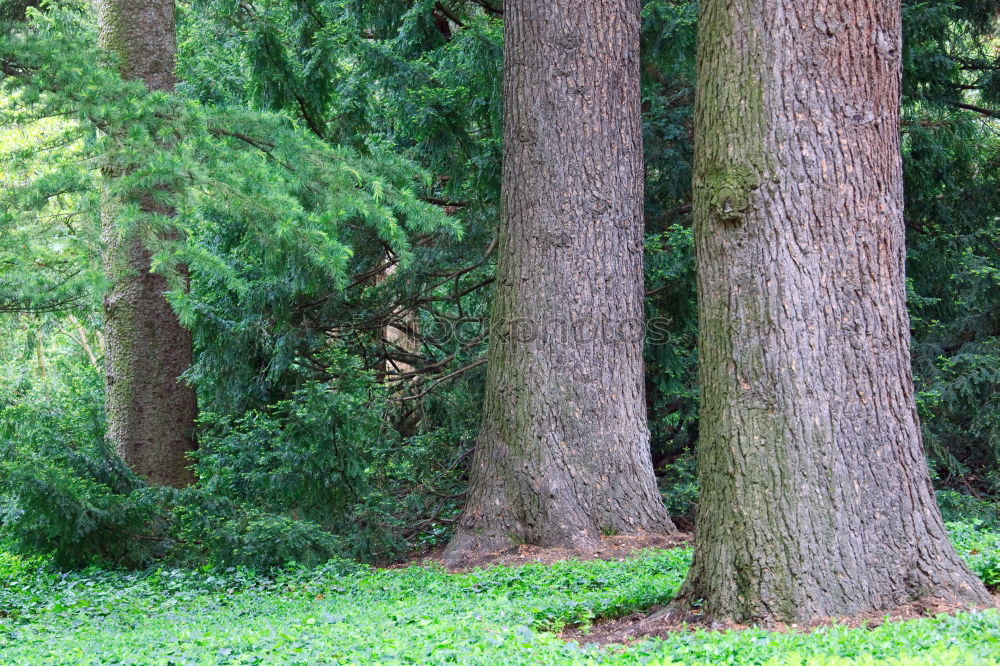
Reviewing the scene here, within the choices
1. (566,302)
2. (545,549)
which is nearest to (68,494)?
(545,549)

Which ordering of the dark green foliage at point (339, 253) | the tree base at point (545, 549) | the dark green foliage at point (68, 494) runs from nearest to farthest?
the dark green foliage at point (339, 253)
the tree base at point (545, 549)
the dark green foliage at point (68, 494)

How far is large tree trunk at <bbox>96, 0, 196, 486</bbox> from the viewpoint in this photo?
34.2 feet

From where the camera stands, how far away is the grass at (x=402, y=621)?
401 cm

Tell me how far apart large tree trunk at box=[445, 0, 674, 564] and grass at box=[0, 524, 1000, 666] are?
725 mm

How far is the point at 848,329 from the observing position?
460 centimetres

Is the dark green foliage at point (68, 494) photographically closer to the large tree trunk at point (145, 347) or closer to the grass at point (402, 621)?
the grass at point (402, 621)

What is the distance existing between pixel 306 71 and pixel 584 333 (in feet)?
17.6

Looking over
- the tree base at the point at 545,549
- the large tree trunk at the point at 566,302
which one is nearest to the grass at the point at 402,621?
the tree base at the point at 545,549

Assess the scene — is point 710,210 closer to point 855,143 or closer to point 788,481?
point 855,143

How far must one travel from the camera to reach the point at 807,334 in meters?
4.59

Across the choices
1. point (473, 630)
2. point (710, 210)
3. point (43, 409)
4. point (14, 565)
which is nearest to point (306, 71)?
point (43, 409)

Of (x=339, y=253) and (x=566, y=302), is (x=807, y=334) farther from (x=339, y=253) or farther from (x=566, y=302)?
(x=339, y=253)

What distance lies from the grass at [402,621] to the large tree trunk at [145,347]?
7.80ft

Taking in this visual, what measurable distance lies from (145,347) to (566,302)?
5599 mm
